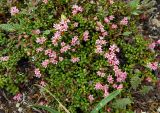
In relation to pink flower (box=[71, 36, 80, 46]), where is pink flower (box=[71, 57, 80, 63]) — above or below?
below

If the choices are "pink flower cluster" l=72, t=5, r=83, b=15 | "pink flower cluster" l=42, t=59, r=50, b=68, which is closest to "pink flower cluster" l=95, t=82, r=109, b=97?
"pink flower cluster" l=42, t=59, r=50, b=68

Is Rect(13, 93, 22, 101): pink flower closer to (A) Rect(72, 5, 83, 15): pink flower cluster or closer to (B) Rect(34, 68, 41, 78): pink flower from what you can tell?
(B) Rect(34, 68, 41, 78): pink flower

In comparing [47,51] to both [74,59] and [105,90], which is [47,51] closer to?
[74,59]

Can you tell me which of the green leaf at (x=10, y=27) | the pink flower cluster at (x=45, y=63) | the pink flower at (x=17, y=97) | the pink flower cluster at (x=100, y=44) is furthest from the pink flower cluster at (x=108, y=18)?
the pink flower at (x=17, y=97)

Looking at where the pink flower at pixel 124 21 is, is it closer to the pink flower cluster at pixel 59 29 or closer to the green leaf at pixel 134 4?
the green leaf at pixel 134 4

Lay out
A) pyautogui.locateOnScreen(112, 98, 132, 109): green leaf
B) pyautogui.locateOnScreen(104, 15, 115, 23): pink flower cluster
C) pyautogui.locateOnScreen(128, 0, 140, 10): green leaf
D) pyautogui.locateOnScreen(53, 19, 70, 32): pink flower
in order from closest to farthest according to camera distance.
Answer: pyautogui.locateOnScreen(112, 98, 132, 109): green leaf, pyautogui.locateOnScreen(53, 19, 70, 32): pink flower, pyautogui.locateOnScreen(104, 15, 115, 23): pink flower cluster, pyautogui.locateOnScreen(128, 0, 140, 10): green leaf

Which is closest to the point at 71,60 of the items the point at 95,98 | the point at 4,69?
the point at 95,98

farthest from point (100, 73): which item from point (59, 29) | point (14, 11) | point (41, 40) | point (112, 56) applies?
point (14, 11)

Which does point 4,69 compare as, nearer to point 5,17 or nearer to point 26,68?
point 26,68
